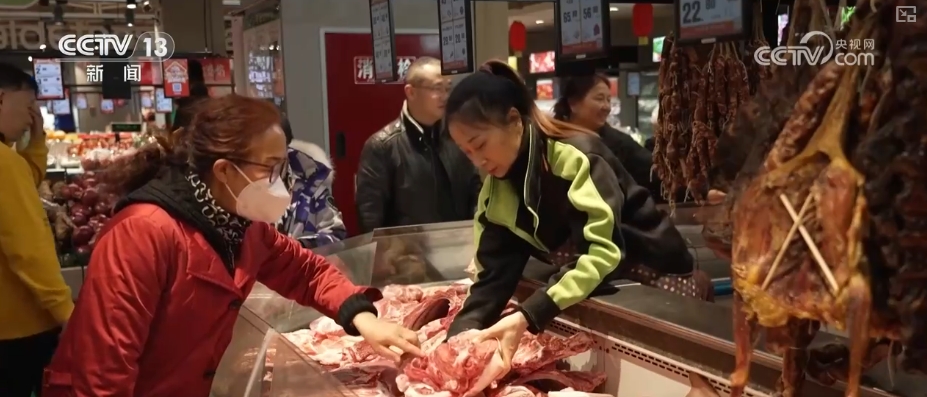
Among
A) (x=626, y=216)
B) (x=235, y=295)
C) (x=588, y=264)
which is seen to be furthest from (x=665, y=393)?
(x=235, y=295)

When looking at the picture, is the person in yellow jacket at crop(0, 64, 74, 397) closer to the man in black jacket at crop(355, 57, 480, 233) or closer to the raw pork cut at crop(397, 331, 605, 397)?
the man in black jacket at crop(355, 57, 480, 233)

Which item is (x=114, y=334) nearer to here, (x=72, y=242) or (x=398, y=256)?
(x=398, y=256)

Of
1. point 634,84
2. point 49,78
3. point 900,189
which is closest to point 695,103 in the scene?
point 900,189

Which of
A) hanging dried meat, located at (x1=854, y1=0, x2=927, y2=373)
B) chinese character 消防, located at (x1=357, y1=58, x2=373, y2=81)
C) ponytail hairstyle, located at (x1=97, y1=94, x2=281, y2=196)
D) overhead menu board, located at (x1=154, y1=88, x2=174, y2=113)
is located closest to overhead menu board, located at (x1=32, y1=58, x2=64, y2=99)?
overhead menu board, located at (x1=154, y1=88, x2=174, y2=113)

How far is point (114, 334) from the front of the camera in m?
1.98

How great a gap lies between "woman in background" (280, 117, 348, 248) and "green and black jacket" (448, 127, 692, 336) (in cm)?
169

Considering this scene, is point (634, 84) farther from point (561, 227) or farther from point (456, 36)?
point (561, 227)

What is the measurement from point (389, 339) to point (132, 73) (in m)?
9.53

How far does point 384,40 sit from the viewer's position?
5.94 m

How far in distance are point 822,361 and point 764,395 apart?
28cm

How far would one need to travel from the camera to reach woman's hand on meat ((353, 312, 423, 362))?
90.1 inches

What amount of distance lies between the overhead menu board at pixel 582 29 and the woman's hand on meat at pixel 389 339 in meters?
2.11

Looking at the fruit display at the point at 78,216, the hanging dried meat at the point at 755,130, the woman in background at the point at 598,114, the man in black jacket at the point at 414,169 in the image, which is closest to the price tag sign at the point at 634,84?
the woman in background at the point at 598,114

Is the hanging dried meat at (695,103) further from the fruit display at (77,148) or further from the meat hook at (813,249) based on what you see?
the fruit display at (77,148)
